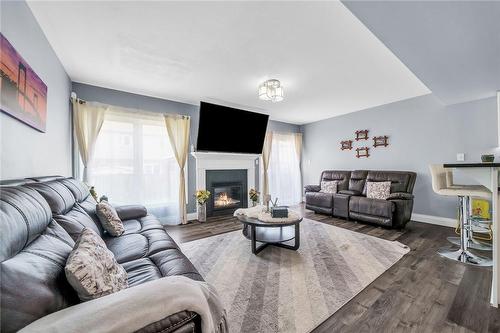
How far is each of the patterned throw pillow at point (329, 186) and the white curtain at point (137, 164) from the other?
3.27 metres

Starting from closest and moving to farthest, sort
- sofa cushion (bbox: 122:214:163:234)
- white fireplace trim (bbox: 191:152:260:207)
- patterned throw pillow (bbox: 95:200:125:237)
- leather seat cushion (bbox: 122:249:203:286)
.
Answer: leather seat cushion (bbox: 122:249:203:286) → patterned throw pillow (bbox: 95:200:125:237) → sofa cushion (bbox: 122:214:163:234) → white fireplace trim (bbox: 191:152:260:207)

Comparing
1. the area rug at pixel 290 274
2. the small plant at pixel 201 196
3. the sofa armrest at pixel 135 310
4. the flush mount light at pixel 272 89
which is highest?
the flush mount light at pixel 272 89

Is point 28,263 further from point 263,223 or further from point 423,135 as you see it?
point 423,135

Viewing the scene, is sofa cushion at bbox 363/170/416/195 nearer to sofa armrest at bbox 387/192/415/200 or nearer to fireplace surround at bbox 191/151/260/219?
sofa armrest at bbox 387/192/415/200

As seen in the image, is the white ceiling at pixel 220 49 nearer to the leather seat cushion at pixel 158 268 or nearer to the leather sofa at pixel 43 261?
the leather sofa at pixel 43 261

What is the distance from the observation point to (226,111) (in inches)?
160

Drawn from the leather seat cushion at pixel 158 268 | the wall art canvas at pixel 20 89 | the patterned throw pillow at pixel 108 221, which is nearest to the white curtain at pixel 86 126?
the wall art canvas at pixel 20 89

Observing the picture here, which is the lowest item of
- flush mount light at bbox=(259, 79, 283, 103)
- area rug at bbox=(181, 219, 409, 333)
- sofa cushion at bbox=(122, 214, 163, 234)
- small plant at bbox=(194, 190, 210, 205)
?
area rug at bbox=(181, 219, 409, 333)

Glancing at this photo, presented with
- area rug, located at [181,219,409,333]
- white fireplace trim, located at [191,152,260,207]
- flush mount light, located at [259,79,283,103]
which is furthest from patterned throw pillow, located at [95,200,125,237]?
flush mount light, located at [259,79,283,103]

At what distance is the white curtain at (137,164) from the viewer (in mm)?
3314

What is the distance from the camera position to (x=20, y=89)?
1.47 metres

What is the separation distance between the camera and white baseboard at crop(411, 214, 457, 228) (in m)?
3.44

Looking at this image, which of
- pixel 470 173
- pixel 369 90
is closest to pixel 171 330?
pixel 470 173

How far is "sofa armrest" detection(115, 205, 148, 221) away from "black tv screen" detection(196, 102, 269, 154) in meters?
1.71
